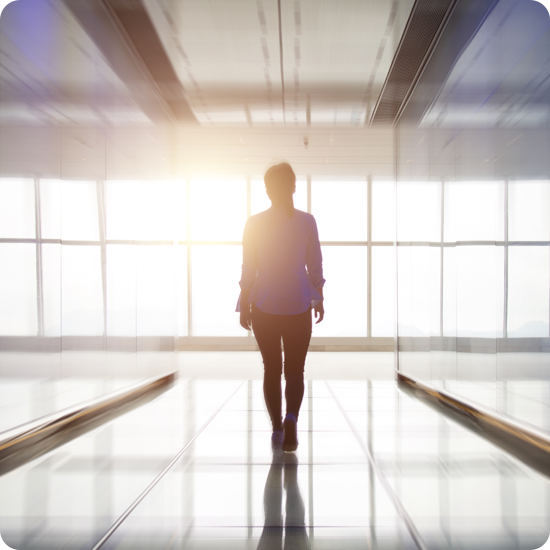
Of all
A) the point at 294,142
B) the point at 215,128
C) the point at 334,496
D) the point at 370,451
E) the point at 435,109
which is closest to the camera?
the point at 334,496

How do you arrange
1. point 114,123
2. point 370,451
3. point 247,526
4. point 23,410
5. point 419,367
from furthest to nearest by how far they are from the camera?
point 419,367, point 114,123, point 23,410, point 370,451, point 247,526

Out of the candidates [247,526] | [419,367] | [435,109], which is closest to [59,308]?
[247,526]

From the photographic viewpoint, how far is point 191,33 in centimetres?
414

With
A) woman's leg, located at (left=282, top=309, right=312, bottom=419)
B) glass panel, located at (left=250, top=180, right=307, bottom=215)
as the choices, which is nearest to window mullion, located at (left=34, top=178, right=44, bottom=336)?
woman's leg, located at (left=282, top=309, right=312, bottom=419)

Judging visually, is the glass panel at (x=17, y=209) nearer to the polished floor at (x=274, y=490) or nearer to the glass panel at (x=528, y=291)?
the polished floor at (x=274, y=490)

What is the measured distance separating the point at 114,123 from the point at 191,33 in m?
1.14

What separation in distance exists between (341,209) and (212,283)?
11.0 ft

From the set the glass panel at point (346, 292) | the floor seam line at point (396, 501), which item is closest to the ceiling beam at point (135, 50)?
the floor seam line at point (396, 501)

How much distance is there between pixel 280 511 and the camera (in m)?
1.70

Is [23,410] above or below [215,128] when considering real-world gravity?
below

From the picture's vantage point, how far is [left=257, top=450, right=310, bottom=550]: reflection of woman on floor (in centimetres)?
147

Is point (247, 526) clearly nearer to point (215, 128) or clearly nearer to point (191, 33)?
point (191, 33)

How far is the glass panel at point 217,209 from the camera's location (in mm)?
9727

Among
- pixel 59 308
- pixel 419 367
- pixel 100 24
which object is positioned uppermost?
pixel 100 24
